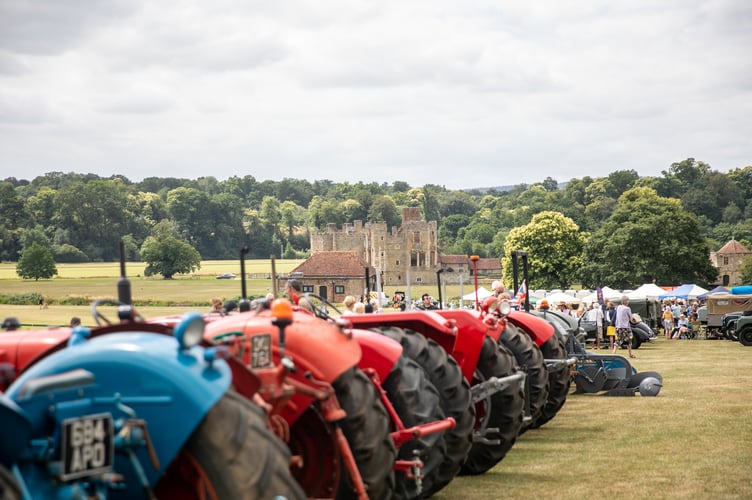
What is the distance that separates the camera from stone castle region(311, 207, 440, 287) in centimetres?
16600

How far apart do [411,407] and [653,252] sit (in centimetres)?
7831

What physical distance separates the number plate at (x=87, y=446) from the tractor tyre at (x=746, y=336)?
3527cm

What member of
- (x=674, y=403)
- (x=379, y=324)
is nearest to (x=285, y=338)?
(x=379, y=324)

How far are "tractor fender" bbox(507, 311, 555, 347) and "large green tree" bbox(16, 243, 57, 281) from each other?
55.5 m

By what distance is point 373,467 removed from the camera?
692cm

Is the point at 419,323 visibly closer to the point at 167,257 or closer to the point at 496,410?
the point at 496,410

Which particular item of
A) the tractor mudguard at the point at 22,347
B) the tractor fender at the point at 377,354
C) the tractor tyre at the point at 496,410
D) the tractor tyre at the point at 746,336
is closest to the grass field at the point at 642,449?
the tractor tyre at the point at 496,410

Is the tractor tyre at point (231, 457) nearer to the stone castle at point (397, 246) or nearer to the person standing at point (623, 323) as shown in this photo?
the person standing at point (623, 323)

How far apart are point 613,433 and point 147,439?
10659 millimetres

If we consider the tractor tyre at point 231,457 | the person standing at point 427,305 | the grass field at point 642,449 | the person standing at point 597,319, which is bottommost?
the person standing at point 597,319

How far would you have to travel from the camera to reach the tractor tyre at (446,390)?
915cm

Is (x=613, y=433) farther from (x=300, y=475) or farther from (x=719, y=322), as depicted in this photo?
(x=719, y=322)

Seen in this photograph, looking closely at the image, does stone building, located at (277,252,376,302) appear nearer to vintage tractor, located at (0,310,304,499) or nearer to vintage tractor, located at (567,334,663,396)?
vintage tractor, located at (567,334,663,396)

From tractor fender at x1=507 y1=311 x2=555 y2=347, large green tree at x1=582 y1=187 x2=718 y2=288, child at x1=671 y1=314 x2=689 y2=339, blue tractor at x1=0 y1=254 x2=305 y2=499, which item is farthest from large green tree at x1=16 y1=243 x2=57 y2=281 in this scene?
blue tractor at x1=0 y1=254 x2=305 y2=499
